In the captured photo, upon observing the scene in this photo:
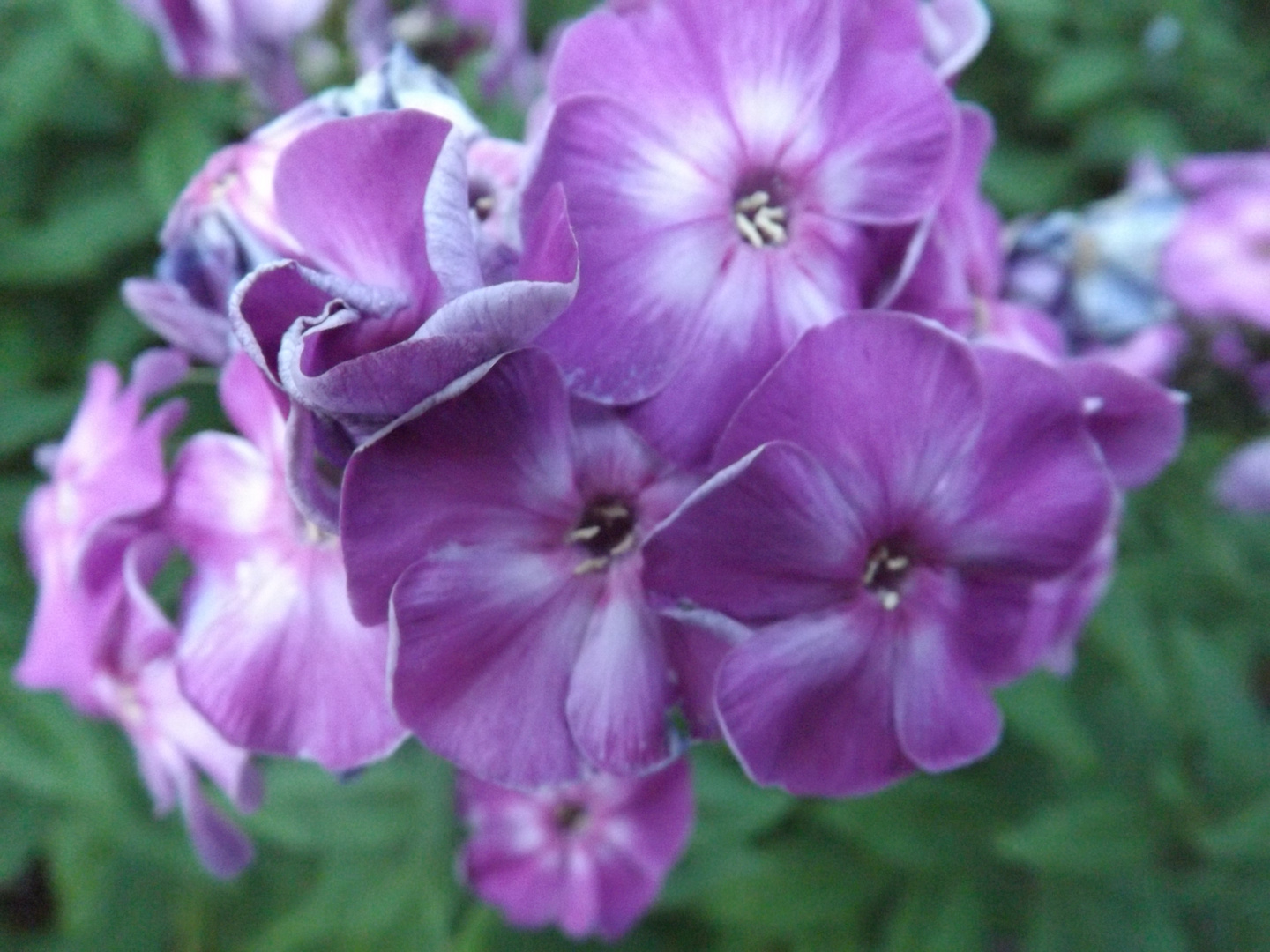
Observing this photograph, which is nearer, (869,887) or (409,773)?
(409,773)

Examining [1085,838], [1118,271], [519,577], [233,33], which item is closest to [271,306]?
[519,577]

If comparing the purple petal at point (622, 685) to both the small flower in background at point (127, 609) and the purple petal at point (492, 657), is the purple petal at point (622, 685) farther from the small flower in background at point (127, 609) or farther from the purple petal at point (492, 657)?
the small flower in background at point (127, 609)

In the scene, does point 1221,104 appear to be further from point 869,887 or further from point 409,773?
point 409,773

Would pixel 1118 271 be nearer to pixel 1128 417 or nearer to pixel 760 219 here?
pixel 1128 417

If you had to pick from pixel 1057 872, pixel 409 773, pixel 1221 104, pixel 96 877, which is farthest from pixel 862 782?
pixel 1221 104

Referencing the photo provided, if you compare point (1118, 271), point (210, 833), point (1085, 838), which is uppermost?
point (210, 833)

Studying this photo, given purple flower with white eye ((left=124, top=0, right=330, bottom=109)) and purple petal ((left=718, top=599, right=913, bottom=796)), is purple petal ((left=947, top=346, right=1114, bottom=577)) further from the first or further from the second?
purple flower with white eye ((left=124, top=0, right=330, bottom=109))
